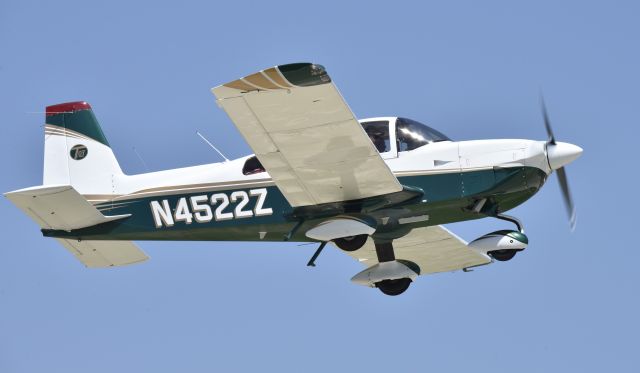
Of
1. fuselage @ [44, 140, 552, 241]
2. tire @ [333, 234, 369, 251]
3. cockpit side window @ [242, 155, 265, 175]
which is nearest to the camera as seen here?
fuselage @ [44, 140, 552, 241]

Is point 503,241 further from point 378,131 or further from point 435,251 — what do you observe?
point 435,251

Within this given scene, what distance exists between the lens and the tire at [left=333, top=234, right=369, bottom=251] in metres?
17.5

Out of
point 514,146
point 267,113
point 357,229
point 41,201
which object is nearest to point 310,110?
point 267,113

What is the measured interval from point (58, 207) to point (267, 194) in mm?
Result: 3139

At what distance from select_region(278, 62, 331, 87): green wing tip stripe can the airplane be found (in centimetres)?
3

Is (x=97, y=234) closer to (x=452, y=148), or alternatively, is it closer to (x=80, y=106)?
(x=80, y=106)

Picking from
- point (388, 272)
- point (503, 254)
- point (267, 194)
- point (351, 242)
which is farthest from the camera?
point (388, 272)

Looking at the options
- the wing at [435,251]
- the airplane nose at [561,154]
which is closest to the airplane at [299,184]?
the airplane nose at [561,154]

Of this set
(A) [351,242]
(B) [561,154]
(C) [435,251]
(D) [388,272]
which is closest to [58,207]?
(A) [351,242]

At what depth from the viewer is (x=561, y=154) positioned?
55.0 feet

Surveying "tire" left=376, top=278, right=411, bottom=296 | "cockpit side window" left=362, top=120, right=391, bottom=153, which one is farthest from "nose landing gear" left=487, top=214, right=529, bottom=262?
"cockpit side window" left=362, top=120, right=391, bottom=153

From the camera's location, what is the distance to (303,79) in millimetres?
14789

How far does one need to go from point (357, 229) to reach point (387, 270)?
1823 millimetres

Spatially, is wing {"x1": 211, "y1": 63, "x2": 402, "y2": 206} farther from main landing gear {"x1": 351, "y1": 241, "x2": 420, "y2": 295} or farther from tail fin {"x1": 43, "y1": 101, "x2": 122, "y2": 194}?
tail fin {"x1": 43, "y1": 101, "x2": 122, "y2": 194}
